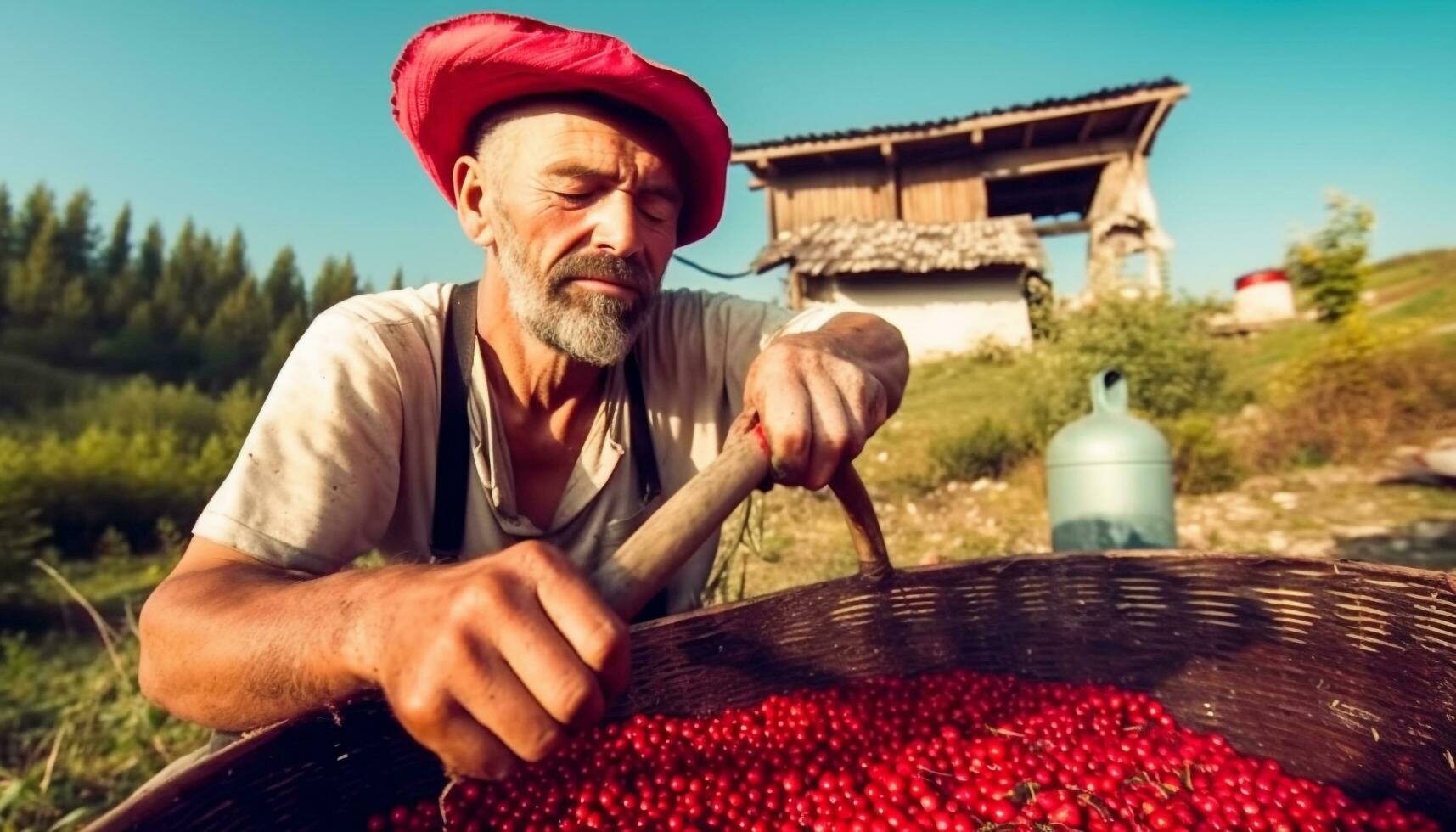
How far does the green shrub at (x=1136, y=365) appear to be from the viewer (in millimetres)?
7766

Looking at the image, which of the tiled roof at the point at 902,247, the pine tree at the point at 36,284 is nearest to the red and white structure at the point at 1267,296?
the tiled roof at the point at 902,247

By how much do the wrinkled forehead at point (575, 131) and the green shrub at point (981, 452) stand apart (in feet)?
19.5

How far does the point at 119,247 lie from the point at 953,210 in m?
52.4

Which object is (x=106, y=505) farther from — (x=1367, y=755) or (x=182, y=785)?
(x=1367, y=755)

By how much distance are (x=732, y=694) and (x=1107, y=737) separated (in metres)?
0.84

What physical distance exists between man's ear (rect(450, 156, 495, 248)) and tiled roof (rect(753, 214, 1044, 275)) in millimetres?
11144

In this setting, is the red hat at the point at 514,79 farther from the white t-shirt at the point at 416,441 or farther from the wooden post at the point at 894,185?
the wooden post at the point at 894,185

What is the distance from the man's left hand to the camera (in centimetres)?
111

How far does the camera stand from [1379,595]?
161 centimetres

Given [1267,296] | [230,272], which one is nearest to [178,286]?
[230,272]

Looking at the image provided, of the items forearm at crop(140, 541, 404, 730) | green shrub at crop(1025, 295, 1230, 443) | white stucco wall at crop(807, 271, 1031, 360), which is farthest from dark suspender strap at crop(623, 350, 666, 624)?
white stucco wall at crop(807, 271, 1031, 360)

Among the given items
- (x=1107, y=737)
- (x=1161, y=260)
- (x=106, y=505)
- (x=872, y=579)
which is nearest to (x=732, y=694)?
(x=872, y=579)

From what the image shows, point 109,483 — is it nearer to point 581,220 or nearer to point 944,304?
point 581,220

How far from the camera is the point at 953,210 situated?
14.5 m
